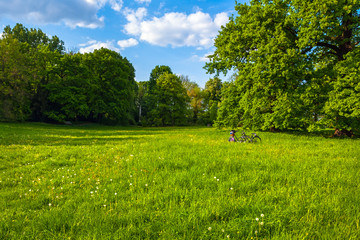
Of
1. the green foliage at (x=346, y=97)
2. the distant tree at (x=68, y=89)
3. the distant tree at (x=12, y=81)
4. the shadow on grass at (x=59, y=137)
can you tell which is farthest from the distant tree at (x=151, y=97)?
the green foliage at (x=346, y=97)

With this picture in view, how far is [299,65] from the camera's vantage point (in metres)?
14.8

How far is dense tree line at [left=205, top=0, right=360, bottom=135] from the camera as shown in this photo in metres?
14.3

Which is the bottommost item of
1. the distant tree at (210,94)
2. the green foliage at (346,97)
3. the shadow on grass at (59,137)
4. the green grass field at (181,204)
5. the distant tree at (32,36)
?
the shadow on grass at (59,137)

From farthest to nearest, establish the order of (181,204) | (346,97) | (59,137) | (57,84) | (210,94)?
(210,94) → (57,84) → (59,137) → (346,97) → (181,204)

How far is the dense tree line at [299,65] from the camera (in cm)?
1427

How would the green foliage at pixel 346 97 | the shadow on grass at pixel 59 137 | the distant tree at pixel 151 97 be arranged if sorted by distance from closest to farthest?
the shadow on grass at pixel 59 137, the green foliage at pixel 346 97, the distant tree at pixel 151 97

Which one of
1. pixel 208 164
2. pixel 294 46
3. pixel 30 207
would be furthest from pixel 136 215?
pixel 294 46

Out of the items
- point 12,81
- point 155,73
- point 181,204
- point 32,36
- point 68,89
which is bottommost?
point 181,204

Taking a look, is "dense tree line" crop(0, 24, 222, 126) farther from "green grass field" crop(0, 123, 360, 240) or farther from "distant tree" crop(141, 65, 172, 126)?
"green grass field" crop(0, 123, 360, 240)

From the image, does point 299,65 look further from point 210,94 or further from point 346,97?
point 210,94

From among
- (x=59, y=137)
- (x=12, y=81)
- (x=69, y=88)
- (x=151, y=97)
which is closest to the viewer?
(x=59, y=137)

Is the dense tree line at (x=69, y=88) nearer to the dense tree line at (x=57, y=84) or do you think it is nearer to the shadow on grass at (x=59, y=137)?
the dense tree line at (x=57, y=84)

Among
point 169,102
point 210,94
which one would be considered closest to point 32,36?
point 169,102

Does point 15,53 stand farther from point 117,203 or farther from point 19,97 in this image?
point 117,203
